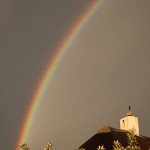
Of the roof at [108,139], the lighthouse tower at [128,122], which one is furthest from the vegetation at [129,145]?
the lighthouse tower at [128,122]

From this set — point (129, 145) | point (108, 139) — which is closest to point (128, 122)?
point (108, 139)

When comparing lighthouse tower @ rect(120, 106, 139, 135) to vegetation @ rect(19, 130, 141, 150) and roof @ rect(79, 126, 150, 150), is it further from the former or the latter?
vegetation @ rect(19, 130, 141, 150)

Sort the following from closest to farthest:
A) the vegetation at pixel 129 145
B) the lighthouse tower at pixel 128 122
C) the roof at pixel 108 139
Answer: the vegetation at pixel 129 145 → the roof at pixel 108 139 → the lighthouse tower at pixel 128 122

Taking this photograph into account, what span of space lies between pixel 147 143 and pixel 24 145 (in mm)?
17845

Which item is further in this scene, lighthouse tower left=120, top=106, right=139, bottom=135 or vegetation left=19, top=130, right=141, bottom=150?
lighthouse tower left=120, top=106, right=139, bottom=135

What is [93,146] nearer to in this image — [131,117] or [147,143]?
[147,143]

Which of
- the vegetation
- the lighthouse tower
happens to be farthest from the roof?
the lighthouse tower

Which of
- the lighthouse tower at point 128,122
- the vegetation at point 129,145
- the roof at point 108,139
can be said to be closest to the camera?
the vegetation at point 129,145

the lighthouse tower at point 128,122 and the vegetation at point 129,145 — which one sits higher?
the lighthouse tower at point 128,122

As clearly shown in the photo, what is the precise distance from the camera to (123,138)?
22.4m

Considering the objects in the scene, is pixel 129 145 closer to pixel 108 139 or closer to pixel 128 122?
pixel 108 139

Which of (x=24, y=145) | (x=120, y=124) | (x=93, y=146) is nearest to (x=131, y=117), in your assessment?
(x=120, y=124)

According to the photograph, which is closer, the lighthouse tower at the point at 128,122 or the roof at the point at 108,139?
the roof at the point at 108,139

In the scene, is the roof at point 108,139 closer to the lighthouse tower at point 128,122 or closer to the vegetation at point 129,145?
the vegetation at point 129,145
